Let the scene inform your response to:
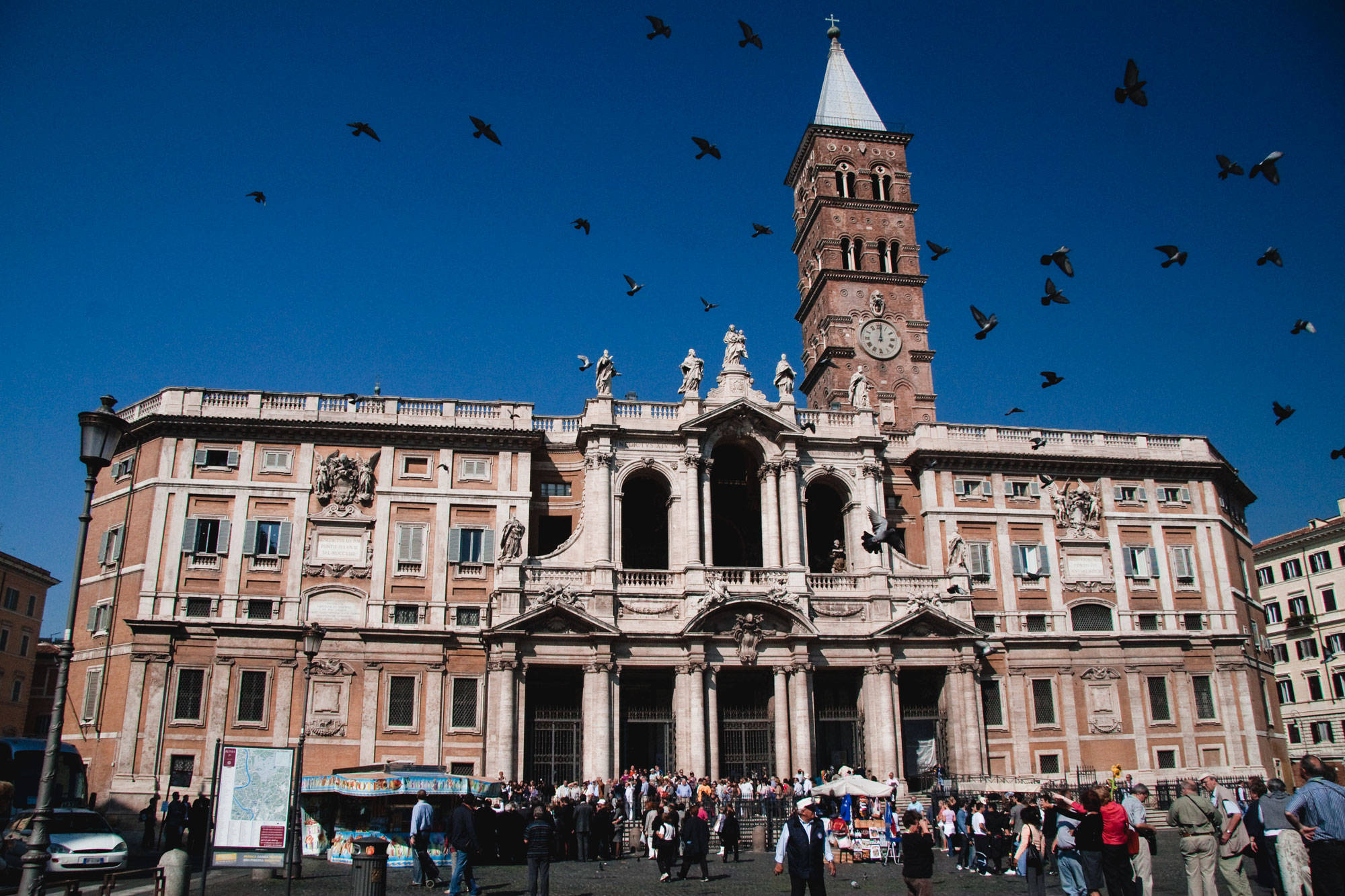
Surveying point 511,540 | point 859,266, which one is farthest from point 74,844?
point 859,266

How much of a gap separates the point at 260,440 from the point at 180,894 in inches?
1136

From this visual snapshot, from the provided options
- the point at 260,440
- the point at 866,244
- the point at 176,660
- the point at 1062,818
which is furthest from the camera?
the point at 866,244

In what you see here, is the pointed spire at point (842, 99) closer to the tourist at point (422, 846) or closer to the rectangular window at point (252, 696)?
the rectangular window at point (252, 696)

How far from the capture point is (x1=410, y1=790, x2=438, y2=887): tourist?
69.1 feet

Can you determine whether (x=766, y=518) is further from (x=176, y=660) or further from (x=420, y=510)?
(x=176, y=660)

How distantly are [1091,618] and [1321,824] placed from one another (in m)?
34.6

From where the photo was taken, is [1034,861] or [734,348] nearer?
[1034,861]

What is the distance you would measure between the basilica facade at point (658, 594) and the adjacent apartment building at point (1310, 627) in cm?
2084

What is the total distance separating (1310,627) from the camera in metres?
66.0

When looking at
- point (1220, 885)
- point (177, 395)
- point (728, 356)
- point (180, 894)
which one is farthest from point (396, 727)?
point (1220, 885)

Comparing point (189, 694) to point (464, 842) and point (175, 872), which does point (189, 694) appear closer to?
point (464, 842)

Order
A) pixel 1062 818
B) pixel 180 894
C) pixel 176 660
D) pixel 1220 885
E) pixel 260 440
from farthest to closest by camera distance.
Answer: pixel 260 440, pixel 176 660, pixel 1220 885, pixel 1062 818, pixel 180 894

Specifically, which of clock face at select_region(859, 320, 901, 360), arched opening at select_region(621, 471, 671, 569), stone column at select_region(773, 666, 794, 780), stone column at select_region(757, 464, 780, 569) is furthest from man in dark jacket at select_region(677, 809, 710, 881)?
clock face at select_region(859, 320, 901, 360)

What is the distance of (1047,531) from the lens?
46062mm
